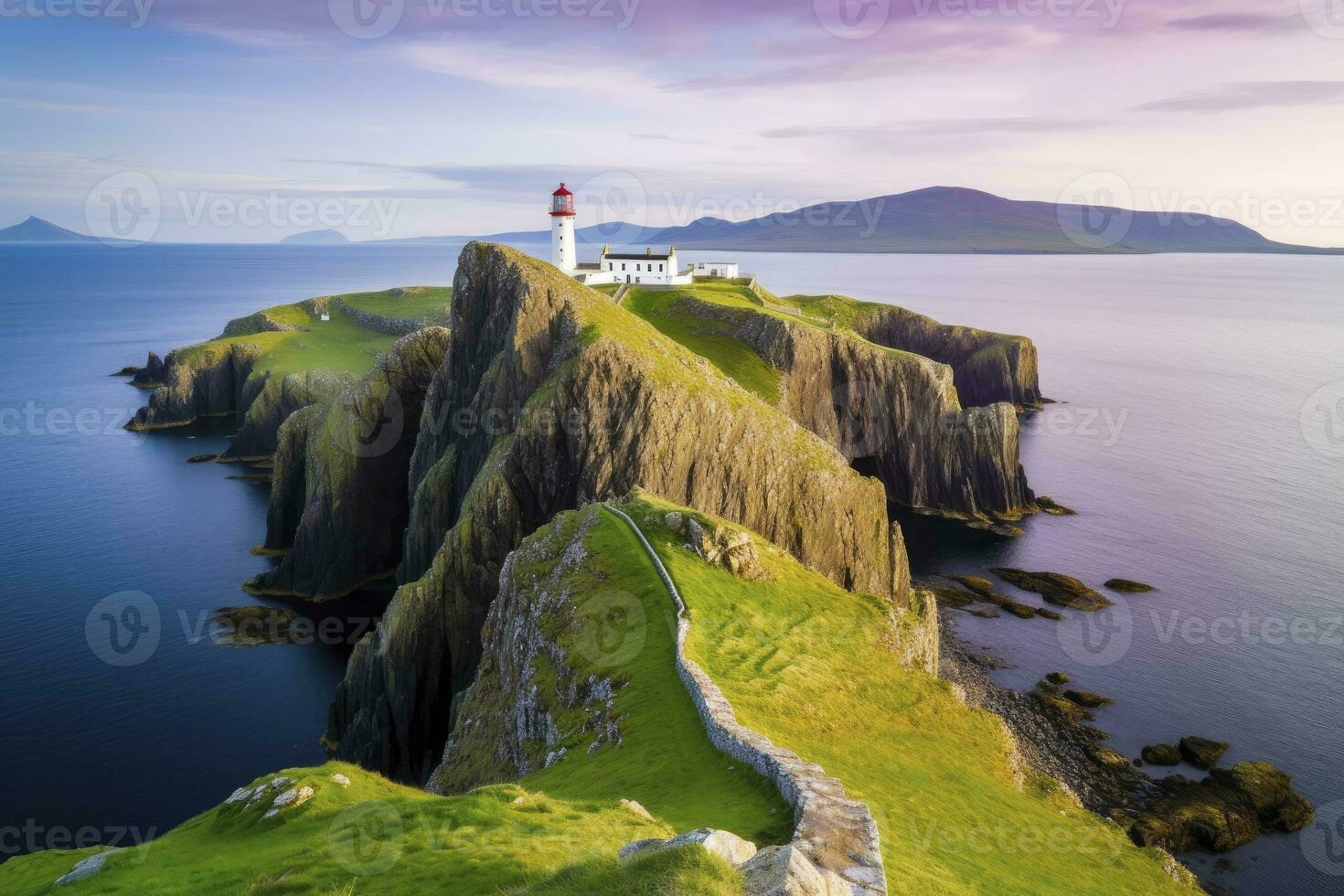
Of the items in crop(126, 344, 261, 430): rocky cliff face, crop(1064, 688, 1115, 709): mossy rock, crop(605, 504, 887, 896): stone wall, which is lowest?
crop(1064, 688, 1115, 709): mossy rock

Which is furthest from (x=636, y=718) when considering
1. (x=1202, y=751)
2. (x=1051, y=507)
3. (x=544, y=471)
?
(x=1051, y=507)

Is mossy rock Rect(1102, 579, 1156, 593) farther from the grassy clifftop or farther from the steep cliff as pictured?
the steep cliff

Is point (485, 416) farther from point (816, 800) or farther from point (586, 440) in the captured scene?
point (816, 800)

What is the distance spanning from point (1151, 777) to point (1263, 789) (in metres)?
6.12

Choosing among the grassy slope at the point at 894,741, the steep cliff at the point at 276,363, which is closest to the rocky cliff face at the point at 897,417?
the grassy slope at the point at 894,741

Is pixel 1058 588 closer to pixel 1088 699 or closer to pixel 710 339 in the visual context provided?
pixel 1088 699

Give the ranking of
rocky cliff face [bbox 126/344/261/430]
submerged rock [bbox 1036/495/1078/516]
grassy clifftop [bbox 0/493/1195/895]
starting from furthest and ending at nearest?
1. rocky cliff face [bbox 126/344/261/430]
2. submerged rock [bbox 1036/495/1078/516]
3. grassy clifftop [bbox 0/493/1195/895]

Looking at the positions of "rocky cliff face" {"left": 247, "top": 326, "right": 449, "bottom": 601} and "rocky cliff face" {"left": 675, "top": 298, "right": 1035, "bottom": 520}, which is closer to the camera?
"rocky cliff face" {"left": 247, "top": 326, "right": 449, "bottom": 601}

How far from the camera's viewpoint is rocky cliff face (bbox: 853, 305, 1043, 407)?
15350cm

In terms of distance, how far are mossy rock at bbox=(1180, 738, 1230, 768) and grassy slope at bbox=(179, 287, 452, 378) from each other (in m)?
128

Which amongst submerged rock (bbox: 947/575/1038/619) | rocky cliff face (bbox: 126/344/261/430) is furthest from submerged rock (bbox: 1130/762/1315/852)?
rocky cliff face (bbox: 126/344/261/430)

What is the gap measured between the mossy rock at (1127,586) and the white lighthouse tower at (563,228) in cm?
8650

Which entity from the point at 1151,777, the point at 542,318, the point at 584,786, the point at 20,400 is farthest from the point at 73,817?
the point at 20,400

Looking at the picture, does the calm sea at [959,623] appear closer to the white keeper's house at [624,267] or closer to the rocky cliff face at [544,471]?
the rocky cliff face at [544,471]
